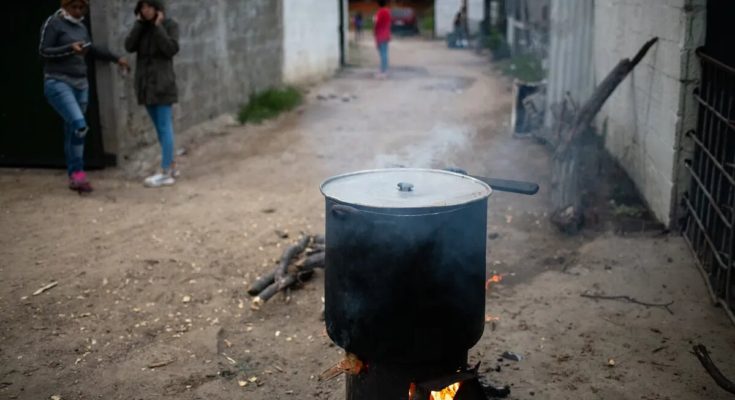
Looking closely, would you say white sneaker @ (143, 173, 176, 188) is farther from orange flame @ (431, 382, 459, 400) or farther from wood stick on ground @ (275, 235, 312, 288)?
orange flame @ (431, 382, 459, 400)

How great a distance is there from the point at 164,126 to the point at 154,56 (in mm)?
774

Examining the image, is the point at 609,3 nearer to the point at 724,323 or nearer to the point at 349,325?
the point at 724,323

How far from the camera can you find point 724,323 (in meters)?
4.79

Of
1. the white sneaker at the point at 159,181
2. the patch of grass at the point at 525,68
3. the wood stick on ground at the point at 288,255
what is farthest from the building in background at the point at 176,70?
the patch of grass at the point at 525,68

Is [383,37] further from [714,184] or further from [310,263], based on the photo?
[714,184]

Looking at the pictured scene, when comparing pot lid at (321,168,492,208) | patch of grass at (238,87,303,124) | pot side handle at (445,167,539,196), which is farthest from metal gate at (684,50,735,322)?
patch of grass at (238,87,303,124)

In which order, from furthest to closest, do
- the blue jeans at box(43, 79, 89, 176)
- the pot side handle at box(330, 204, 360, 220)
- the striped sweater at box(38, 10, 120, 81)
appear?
the blue jeans at box(43, 79, 89, 176), the striped sweater at box(38, 10, 120, 81), the pot side handle at box(330, 204, 360, 220)

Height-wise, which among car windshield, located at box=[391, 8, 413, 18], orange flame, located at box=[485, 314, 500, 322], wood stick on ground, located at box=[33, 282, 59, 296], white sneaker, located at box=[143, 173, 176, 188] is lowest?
orange flame, located at box=[485, 314, 500, 322]

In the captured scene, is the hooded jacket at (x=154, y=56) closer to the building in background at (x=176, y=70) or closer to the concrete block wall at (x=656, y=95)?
the building in background at (x=176, y=70)

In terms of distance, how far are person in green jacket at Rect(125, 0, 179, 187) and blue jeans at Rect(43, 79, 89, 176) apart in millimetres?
633

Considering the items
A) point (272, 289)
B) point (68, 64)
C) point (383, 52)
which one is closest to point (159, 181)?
point (68, 64)

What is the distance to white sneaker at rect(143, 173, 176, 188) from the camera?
835cm

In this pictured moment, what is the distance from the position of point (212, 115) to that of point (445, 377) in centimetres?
849

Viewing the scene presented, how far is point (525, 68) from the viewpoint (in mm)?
16438
